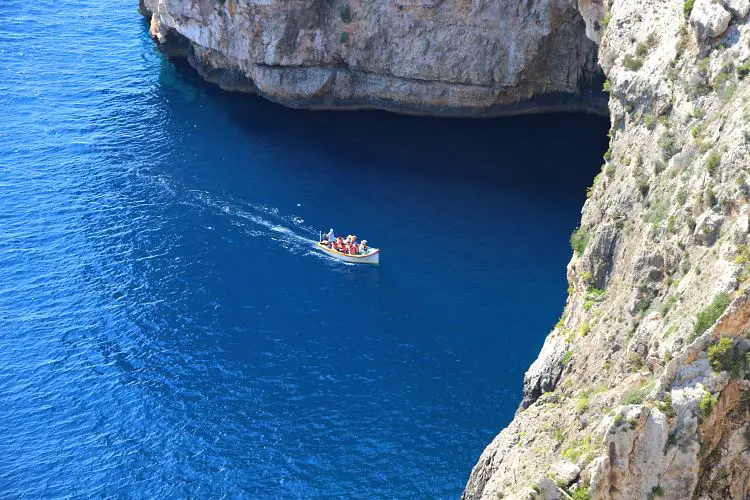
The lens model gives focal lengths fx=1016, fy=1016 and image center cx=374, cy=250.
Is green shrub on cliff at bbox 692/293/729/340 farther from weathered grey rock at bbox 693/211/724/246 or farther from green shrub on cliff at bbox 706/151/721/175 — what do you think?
green shrub on cliff at bbox 706/151/721/175

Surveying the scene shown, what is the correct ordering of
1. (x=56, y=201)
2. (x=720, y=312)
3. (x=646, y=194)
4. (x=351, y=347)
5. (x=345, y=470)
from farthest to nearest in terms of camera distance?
(x=56, y=201), (x=351, y=347), (x=345, y=470), (x=646, y=194), (x=720, y=312)

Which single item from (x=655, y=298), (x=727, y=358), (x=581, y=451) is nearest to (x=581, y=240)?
(x=655, y=298)

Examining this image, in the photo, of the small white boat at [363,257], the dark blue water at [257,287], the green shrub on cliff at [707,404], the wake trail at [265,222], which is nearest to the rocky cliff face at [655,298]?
the green shrub on cliff at [707,404]

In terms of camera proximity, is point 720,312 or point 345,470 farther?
point 345,470

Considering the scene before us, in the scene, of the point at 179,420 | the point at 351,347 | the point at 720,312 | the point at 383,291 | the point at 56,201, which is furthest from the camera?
the point at 56,201

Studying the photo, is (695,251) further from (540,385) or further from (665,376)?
(540,385)

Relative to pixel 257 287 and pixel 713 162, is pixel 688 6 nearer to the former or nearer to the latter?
pixel 713 162

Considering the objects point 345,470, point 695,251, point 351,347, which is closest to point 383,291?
point 351,347
